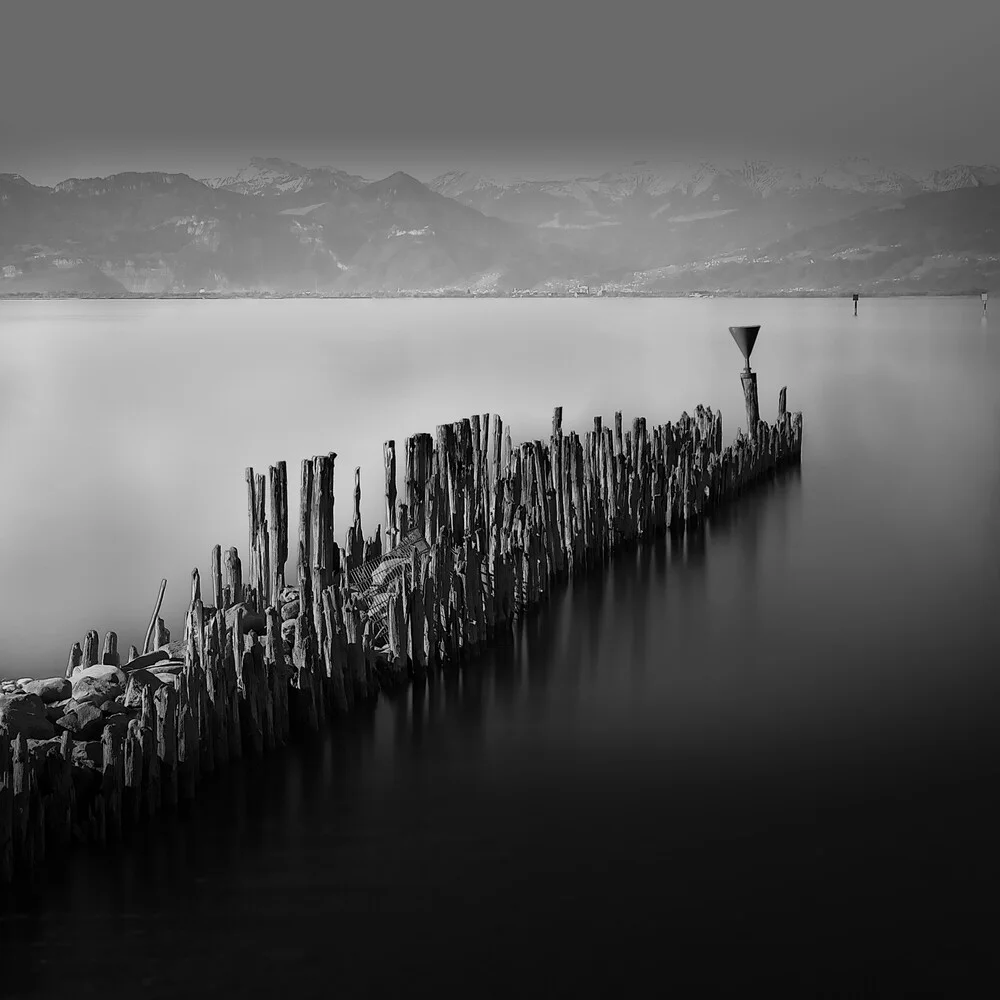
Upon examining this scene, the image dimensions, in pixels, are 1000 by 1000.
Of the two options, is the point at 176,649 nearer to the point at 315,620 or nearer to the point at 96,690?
the point at 315,620

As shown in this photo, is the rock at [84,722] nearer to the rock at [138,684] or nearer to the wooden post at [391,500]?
the rock at [138,684]

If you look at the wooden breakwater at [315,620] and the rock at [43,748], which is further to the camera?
the wooden breakwater at [315,620]

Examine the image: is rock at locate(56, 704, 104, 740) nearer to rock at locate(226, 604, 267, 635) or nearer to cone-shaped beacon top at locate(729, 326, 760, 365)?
rock at locate(226, 604, 267, 635)

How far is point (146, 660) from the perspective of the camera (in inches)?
281

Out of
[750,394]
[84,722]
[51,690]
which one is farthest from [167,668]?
[750,394]

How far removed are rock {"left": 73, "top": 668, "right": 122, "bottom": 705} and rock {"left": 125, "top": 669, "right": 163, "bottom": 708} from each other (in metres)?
0.06

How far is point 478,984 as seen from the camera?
4688mm

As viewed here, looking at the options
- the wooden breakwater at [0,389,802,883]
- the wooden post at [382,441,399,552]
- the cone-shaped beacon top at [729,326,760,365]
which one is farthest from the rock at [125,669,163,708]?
the cone-shaped beacon top at [729,326,760,365]

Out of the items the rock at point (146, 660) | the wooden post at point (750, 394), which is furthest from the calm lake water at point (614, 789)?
the wooden post at point (750, 394)

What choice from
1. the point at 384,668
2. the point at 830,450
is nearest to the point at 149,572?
the point at 384,668

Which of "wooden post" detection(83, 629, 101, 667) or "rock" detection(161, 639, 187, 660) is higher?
"wooden post" detection(83, 629, 101, 667)

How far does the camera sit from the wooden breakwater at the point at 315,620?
220 inches

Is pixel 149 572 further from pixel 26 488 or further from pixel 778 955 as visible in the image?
pixel 778 955

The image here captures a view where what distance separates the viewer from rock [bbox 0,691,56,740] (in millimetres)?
5883
